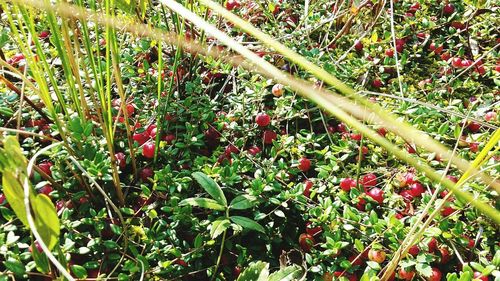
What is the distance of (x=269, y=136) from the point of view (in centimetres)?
156

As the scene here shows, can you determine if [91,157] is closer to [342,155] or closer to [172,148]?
[172,148]

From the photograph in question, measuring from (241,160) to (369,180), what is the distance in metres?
0.38

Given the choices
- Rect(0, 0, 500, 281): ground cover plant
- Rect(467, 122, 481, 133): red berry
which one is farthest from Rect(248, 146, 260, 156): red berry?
Rect(467, 122, 481, 133): red berry

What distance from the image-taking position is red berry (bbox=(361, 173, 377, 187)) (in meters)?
1.44

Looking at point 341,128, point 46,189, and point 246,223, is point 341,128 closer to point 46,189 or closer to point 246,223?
point 246,223

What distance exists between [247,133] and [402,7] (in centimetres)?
108

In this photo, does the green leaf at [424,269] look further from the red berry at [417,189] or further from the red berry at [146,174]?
the red berry at [146,174]

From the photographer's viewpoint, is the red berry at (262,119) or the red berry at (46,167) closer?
the red berry at (46,167)

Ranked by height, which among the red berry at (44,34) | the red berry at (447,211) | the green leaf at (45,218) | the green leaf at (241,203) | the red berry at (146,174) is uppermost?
the green leaf at (45,218)

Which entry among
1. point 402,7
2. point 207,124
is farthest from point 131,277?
point 402,7

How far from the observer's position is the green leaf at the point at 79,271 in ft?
3.52

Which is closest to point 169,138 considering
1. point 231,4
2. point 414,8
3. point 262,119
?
point 262,119

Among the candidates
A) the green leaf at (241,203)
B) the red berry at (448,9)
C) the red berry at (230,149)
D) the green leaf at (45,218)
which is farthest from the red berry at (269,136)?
the red berry at (448,9)

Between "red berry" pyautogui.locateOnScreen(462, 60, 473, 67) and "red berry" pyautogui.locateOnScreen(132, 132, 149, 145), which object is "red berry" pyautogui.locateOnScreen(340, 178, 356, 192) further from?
"red berry" pyautogui.locateOnScreen(462, 60, 473, 67)
